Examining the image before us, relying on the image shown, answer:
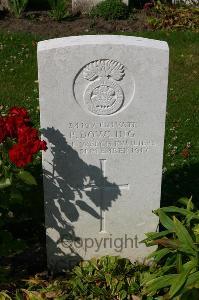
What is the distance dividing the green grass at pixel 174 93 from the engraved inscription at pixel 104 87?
1783 millimetres

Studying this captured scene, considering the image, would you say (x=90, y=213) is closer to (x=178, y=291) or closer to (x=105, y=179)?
(x=105, y=179)

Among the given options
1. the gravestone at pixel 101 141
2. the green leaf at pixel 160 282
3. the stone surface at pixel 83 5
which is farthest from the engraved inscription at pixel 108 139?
the stone surface at pixel 83 5

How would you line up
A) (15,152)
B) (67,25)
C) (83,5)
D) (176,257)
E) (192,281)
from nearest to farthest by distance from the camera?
(15,152)
(192,281)
(176,257)
(67,25)
(83,5)

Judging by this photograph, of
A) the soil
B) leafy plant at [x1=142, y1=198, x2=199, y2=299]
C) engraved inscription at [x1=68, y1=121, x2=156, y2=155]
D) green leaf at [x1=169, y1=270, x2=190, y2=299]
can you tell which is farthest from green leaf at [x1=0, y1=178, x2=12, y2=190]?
the soil

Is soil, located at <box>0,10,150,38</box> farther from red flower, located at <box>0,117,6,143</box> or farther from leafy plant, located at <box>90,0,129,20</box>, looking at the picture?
red flower, located at <box>0,117,6,143</box>

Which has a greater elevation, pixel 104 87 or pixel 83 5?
pixel 83 5

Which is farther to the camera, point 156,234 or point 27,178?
point 156,234

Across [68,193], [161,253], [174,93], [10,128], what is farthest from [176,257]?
[174,93]

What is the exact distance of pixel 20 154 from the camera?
3.68m

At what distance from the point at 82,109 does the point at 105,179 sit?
2.12ft

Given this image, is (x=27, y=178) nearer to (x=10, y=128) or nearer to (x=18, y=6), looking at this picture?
(x=10, y=128)

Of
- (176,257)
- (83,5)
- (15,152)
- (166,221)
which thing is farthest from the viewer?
(83,5)

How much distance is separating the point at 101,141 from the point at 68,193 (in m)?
0.52

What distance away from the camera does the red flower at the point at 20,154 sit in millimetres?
3674
